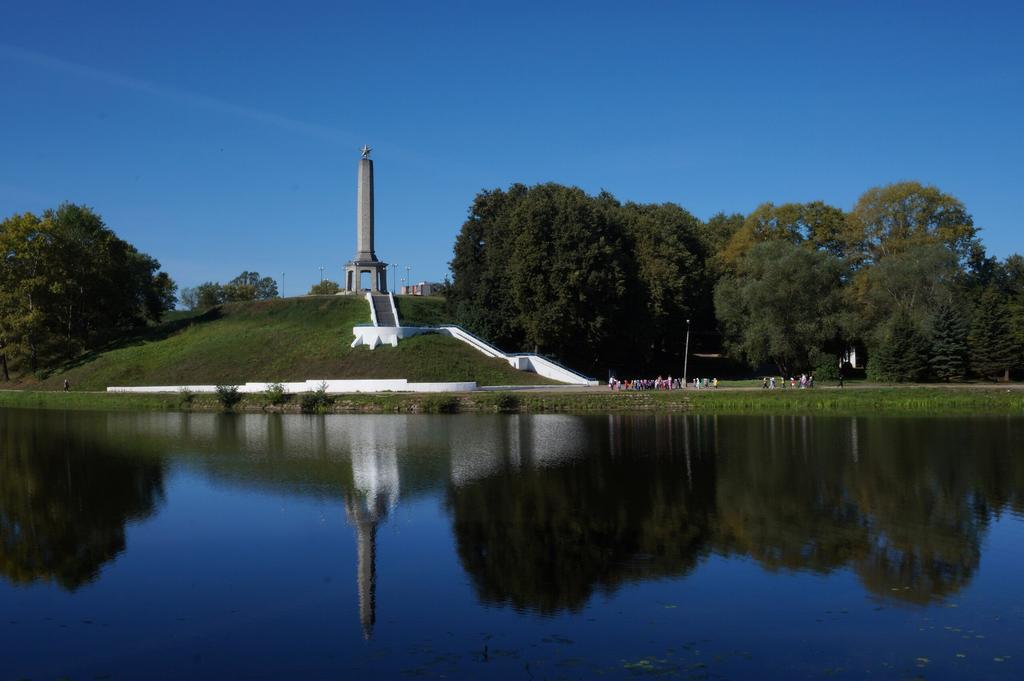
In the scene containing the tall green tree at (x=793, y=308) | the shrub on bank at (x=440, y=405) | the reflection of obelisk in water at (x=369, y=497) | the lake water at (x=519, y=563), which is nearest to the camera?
the lake water at (x=519, y=563)

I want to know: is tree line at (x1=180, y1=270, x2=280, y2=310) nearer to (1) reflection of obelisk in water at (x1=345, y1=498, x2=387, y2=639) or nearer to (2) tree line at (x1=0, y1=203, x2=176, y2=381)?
(2) tree line at (x1=0, y1=203, x2=176, y2=381)

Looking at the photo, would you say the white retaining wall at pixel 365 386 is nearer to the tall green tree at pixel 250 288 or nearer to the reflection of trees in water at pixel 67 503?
the reflection of trees in water at pixel 67 503

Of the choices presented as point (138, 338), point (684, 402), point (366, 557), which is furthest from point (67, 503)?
point (138, 338)

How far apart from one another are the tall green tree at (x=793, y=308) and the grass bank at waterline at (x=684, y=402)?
9.71m

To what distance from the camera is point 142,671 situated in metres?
10.4

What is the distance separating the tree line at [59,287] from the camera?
6650 centimetres

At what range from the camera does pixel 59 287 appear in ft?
220

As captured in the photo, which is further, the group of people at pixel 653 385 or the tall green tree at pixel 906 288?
the tall green tree at pixel 906 288

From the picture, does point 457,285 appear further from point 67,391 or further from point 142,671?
point 142,671

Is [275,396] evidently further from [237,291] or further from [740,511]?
[237,291]

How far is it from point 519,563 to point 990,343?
48.9 metres

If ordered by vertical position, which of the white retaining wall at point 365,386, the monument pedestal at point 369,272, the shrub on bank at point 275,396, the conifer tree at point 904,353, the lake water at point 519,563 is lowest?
the lake water at point 519,563

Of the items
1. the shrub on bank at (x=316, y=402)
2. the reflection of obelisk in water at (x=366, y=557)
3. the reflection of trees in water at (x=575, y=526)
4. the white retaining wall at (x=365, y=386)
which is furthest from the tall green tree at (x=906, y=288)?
the reflection of obelisk in water at (x=366, y=557)

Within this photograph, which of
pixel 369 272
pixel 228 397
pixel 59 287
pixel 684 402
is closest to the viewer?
pixel 684 402
